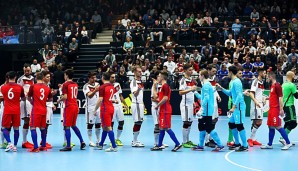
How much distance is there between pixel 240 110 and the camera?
15.0m

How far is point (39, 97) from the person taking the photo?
15203 millimetres

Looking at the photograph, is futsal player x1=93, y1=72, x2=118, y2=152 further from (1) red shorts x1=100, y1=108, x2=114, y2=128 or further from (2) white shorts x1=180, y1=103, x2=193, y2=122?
(2) white shorts x1=180, y1=103, x2=193, y2=122

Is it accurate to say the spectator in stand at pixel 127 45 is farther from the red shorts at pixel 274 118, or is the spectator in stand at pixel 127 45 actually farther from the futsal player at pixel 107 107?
the red shorts at pixel 274 118

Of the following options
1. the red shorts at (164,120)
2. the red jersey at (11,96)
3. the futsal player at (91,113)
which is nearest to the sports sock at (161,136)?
the red shorts at (164,120)

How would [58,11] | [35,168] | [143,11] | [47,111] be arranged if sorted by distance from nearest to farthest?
1. [35,168]
2. [47,111]
3. [143,11]
4. [58,11]

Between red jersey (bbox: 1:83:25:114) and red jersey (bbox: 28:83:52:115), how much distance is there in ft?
1.24

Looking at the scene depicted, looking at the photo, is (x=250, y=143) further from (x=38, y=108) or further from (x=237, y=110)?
(x=38, y=108)

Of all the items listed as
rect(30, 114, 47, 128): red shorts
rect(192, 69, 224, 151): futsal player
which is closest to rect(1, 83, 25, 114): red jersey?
rect(30, 114, 47, 128): red shorts

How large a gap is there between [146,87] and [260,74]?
10.6 metres

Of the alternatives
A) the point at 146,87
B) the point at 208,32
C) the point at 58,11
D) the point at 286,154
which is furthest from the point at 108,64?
the point at 286,154

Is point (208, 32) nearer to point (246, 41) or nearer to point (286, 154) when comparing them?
point (246, 41)

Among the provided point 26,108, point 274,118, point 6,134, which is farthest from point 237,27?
point 6,134

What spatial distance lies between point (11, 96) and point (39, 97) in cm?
73

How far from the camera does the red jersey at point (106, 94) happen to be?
15.1 metres
